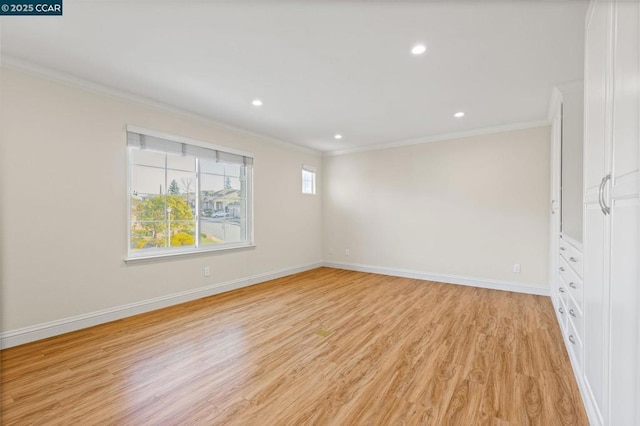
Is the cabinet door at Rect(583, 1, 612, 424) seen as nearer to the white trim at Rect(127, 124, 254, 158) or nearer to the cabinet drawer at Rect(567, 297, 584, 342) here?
the cabinet drawer at Rect(567, 297, 584, 342)

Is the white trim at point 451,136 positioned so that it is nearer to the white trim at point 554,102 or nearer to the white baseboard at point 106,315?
the white trim at point 554,102

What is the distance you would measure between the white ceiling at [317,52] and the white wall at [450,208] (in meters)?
0.88

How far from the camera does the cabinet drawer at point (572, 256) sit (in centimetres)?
190

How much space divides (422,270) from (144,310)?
14.0ft

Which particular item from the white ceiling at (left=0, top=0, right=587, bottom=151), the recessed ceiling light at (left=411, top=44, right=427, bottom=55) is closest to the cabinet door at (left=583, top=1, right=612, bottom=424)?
the white ceiling at (left=0, top=0, right=587, bottom=151)

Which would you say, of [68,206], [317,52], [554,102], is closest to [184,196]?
[68,206]

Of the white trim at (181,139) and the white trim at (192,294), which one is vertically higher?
the white trim at (181,139)

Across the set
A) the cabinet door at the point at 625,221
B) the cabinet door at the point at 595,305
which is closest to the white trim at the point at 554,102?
the cabinet door at the point at 595,305

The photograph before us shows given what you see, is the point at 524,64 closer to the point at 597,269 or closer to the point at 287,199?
the point at 597,269

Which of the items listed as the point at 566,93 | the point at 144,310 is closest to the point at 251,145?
the point at 144,310

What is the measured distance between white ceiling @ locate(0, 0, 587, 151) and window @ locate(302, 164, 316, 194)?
2146 mm

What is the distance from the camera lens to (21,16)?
191 centimetres

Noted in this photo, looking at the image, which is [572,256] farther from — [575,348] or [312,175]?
[312,175]

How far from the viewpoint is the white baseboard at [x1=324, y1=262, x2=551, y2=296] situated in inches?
160
